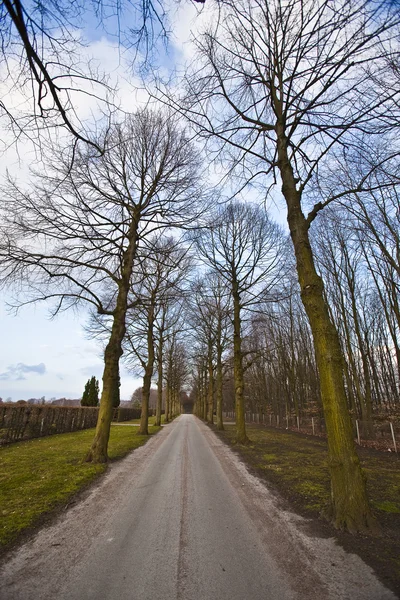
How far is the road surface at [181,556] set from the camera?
7.97 ft

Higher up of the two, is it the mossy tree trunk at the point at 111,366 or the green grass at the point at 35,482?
the mossy tree trunk at the point at 111,366

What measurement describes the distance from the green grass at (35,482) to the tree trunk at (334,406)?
4.08m

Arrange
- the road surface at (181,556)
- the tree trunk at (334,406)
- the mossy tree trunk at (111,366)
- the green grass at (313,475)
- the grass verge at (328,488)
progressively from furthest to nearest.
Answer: the mossy tree trunk at (111,366)
the green grass at (313,475)
the tree trunk at (334,406)
the grass verge at (328,488)
the road surface at (181,556)

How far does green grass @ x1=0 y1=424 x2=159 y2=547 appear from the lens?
388 cm

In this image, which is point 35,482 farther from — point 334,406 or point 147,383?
point 147,383

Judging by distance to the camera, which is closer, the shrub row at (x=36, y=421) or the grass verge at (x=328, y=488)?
the grass verge at (x=328, y=488)

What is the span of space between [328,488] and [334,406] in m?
2.42

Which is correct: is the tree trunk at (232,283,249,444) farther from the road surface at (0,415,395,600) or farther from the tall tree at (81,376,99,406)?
the tall tree at (81,376,99,406)

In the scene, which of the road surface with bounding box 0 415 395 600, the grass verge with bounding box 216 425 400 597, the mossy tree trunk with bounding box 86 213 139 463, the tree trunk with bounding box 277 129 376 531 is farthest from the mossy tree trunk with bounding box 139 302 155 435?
the tree trunk with bounding box 277 129 376 531

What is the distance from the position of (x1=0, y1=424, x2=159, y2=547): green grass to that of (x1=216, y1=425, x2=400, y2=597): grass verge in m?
3.80

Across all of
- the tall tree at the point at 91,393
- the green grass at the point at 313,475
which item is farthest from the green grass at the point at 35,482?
the tall tree at the point at 91,393

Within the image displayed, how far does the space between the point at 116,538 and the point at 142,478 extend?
10.3ft

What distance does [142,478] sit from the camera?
6.33m

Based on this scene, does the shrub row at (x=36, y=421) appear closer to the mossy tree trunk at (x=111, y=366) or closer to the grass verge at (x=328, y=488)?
the mossy tree trunk at (x=111, y=366)
